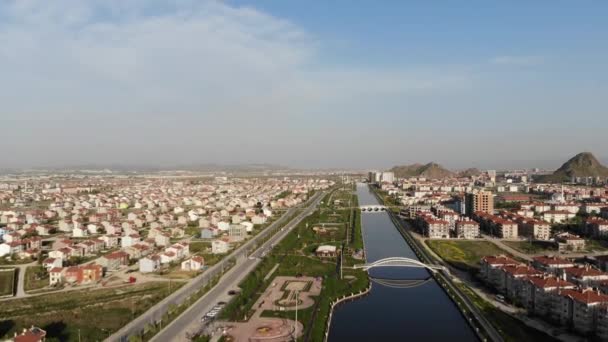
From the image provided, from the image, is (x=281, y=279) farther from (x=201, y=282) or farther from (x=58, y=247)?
(x=58, y=247)

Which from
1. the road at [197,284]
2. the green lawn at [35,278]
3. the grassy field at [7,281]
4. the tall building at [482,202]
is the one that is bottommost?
the grassy field at [7,281]

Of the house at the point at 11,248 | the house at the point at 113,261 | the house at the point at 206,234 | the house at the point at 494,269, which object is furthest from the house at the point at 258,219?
the house at the point at 494,269

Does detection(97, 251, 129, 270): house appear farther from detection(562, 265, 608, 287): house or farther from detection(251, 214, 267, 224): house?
detection(562, 265, 608, 287): house

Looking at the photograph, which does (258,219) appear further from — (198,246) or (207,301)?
(207,301)

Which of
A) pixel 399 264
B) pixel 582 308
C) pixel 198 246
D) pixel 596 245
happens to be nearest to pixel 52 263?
pixel 198 246

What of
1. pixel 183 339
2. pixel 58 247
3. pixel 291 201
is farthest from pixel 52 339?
pixel 291 201

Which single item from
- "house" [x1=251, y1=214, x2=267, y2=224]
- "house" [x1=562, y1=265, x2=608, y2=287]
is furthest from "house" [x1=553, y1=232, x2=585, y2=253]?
"house" [x1=251, y1=214, x2=267, y2=224]

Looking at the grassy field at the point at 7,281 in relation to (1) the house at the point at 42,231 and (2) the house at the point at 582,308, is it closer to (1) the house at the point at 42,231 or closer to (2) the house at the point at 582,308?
(1) the house at the point at 42,231
